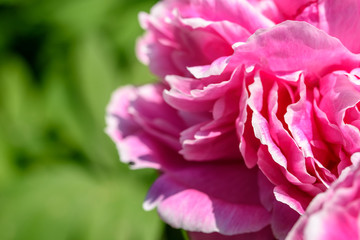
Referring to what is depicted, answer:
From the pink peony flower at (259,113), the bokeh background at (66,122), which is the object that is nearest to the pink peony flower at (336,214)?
the pink peony flower at (259,113)

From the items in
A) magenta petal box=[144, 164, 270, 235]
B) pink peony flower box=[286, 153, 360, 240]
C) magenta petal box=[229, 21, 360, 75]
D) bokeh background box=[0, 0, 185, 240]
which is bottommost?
bokeh background box=[0, 0, 185, 240]

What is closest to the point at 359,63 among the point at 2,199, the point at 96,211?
the point at 96,211

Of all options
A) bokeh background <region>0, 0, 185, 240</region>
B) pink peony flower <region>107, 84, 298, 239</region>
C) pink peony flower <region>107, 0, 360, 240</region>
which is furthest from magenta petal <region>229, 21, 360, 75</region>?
bokeh background <region>0, 0, 185, 240</region>

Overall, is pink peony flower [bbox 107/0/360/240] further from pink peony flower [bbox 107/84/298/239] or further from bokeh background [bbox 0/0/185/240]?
bokeh background [bbox 0/0/185/240]

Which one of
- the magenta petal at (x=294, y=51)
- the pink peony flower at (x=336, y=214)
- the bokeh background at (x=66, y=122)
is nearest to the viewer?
the pink peony flower at (x=336, y=214)

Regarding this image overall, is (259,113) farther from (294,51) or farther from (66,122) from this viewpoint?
(66,122)

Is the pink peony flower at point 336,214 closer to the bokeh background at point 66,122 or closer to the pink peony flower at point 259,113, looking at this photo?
the pink peony flower at point 259,113
